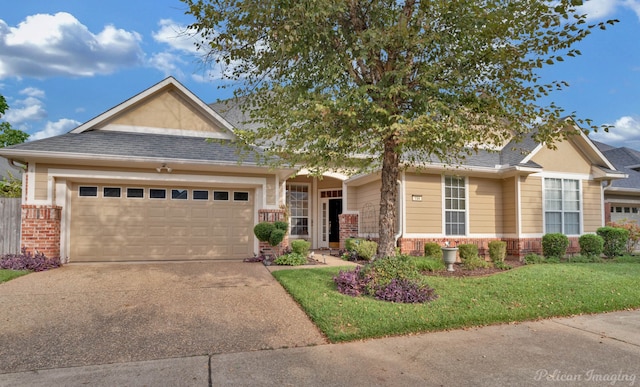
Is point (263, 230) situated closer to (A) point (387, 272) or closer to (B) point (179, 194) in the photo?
(B) point (179, 194)

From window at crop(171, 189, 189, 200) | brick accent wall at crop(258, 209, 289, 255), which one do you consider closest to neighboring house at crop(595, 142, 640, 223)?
brick accent wall at crop(258, 209, 289, 255)

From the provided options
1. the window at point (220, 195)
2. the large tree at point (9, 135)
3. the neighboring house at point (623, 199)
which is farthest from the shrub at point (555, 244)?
the large tree at point (9, 135)

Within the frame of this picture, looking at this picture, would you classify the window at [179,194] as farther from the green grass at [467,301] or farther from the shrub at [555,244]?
the shrub at [555,244]

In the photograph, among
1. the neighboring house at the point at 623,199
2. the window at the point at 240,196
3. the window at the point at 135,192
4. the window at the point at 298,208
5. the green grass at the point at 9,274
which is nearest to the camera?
the green grass at the point at 9,274

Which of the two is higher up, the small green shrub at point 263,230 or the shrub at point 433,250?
the small green shrub at point 263,230

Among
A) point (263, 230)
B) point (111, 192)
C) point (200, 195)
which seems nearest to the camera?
point (263, 230)

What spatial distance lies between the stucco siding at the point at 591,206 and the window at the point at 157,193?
13.7 meters

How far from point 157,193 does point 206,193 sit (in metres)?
1.35

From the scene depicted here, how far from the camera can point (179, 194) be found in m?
11.8

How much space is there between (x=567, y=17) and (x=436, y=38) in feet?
6.50

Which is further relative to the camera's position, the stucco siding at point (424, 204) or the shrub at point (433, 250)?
the stucco siding at point (424, 204)

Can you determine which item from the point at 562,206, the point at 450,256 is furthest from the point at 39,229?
the point at 562,206

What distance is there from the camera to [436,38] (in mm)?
6441

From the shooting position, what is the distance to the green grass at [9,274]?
848 cm
